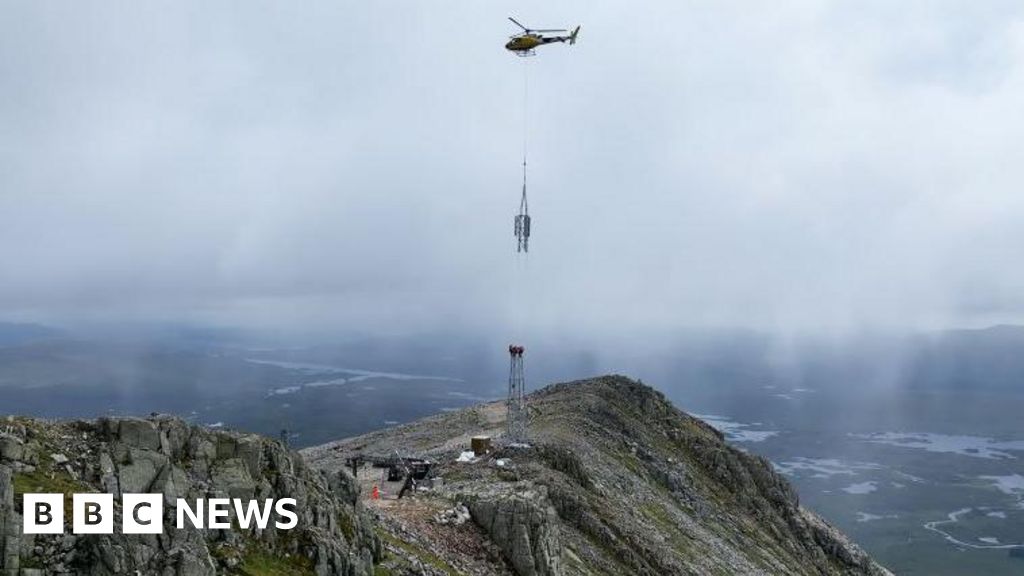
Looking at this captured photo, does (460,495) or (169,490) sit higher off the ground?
(169,490)

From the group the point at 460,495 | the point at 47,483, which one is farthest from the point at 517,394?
the point at 47,483

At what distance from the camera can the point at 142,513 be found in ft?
84.4

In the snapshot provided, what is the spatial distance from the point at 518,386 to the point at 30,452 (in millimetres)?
50794

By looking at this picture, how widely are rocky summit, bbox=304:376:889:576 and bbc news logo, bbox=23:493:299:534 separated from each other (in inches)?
320

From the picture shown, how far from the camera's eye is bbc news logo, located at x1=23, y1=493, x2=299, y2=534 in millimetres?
23266

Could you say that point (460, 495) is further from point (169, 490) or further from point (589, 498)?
Result: point (169, 490)

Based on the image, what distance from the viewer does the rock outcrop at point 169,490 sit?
23234mm

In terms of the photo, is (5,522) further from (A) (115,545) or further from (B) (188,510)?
(B) (188,510)

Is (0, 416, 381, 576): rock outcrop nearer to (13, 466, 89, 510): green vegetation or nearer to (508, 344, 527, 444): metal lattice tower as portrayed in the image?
(13, 466, 89, 510): green vegetation

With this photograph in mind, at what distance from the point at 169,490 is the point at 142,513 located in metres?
1.43

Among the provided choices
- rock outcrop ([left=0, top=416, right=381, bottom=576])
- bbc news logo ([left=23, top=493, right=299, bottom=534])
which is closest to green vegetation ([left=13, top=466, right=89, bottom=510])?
rock outcrop ([left=0, top=416, right=381, bottom=576])

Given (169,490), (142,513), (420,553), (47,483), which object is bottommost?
(420,553)

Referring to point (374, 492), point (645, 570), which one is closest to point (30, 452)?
point (374, 492)

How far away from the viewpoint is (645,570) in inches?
2226
